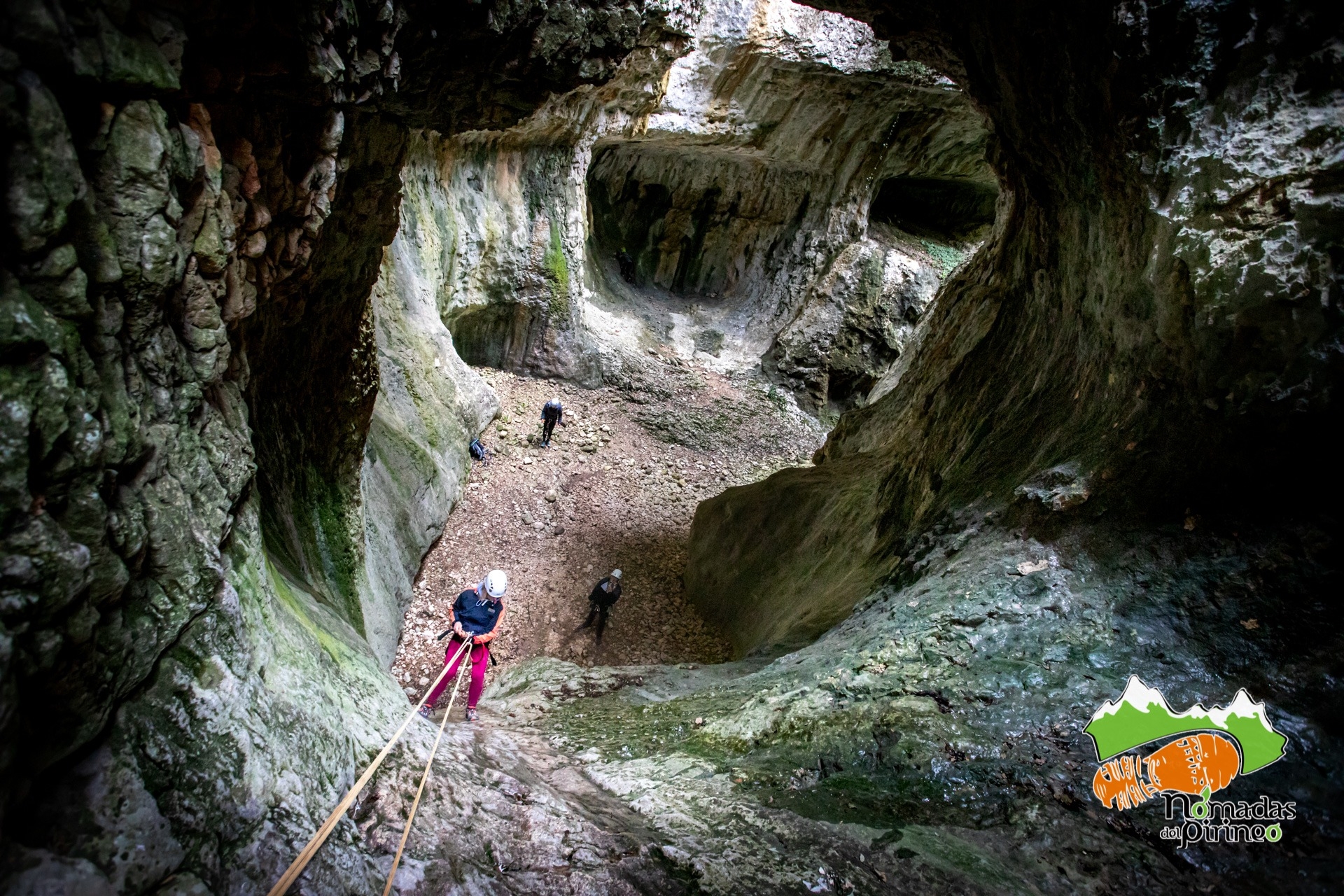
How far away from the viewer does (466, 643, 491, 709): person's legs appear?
538 cm

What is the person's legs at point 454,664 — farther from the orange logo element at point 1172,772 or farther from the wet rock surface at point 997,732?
the orange logo element at point 1172,772

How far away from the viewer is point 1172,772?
3242mm

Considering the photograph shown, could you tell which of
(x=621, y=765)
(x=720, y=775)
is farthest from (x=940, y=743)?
(x=621, y=765)

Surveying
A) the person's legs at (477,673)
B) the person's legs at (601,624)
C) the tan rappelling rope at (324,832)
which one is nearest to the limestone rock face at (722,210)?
the person's legs at (601,624)

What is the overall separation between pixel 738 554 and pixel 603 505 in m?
2.83

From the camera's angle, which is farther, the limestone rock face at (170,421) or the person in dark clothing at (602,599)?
the person in dark clothing at (602,599)

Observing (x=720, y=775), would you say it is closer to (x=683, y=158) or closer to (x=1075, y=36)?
(x=1075, y=36)

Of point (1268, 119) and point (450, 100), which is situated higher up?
point (1268, 119)

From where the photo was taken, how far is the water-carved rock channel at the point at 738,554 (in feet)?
6.59

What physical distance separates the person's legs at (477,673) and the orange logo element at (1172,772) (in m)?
4.03

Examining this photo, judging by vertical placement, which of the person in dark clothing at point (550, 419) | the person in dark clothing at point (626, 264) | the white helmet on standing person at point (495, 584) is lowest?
the person in dark clothing at point (550, 419)

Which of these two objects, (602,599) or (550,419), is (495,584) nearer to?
(602,599)

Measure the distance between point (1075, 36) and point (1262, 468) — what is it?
9.90 ft

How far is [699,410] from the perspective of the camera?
574 inches
